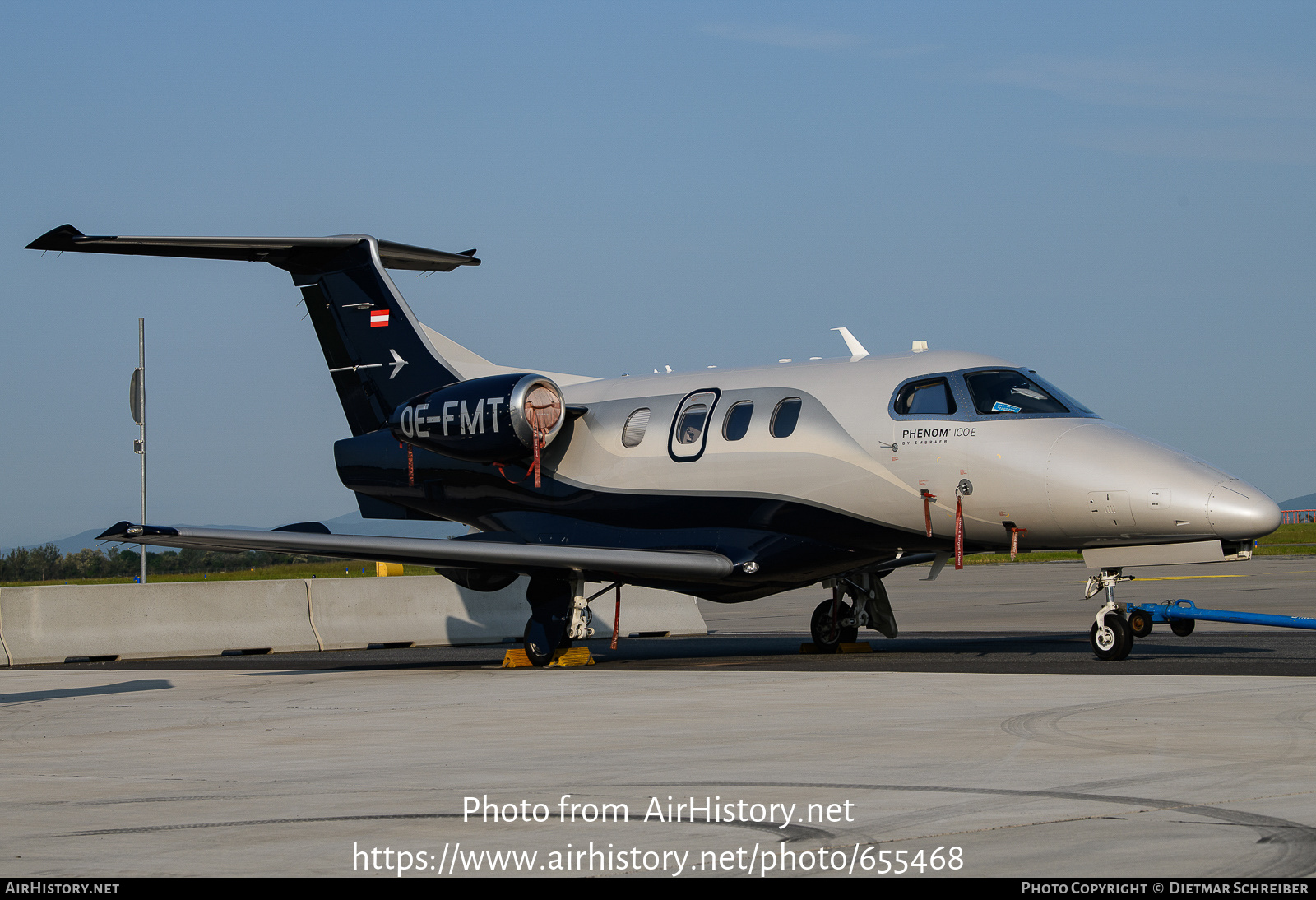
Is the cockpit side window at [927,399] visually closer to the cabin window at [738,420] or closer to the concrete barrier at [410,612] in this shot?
the cabin window at [738,420]

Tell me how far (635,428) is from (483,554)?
3201 millimetres

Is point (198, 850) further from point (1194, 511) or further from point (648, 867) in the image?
point (1194, 511)

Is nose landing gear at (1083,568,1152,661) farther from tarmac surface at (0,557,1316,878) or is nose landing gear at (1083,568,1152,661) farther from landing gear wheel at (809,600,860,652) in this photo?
landing gear wheel at (809,600,860,652)

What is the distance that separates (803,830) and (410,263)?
62.6 ft

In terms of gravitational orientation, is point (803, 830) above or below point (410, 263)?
below

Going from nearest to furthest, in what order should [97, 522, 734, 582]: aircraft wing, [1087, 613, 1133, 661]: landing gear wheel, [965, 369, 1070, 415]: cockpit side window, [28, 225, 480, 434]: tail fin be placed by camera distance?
[1087, 613, 1133, 661]: landing gear wheel → [965, 369, 1070, 415]: cockpit side window → [97, 522, 734, 582]: aircraft wing → [28, 225, 480, 434]: tail fin

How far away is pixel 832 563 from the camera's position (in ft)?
58.1

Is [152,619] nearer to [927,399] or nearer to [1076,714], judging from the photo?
[927,399]

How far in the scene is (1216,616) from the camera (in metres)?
17.3

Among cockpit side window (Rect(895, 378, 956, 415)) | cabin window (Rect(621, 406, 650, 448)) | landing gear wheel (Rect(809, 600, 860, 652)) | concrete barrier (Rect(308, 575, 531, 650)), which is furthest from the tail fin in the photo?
cockpit side window (Rect(895, 378, 956, 415))

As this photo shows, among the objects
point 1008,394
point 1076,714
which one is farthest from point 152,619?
point 1076,714

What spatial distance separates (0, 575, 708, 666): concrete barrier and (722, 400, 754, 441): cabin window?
8089mm

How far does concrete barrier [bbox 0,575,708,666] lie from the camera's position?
70.2 ft
